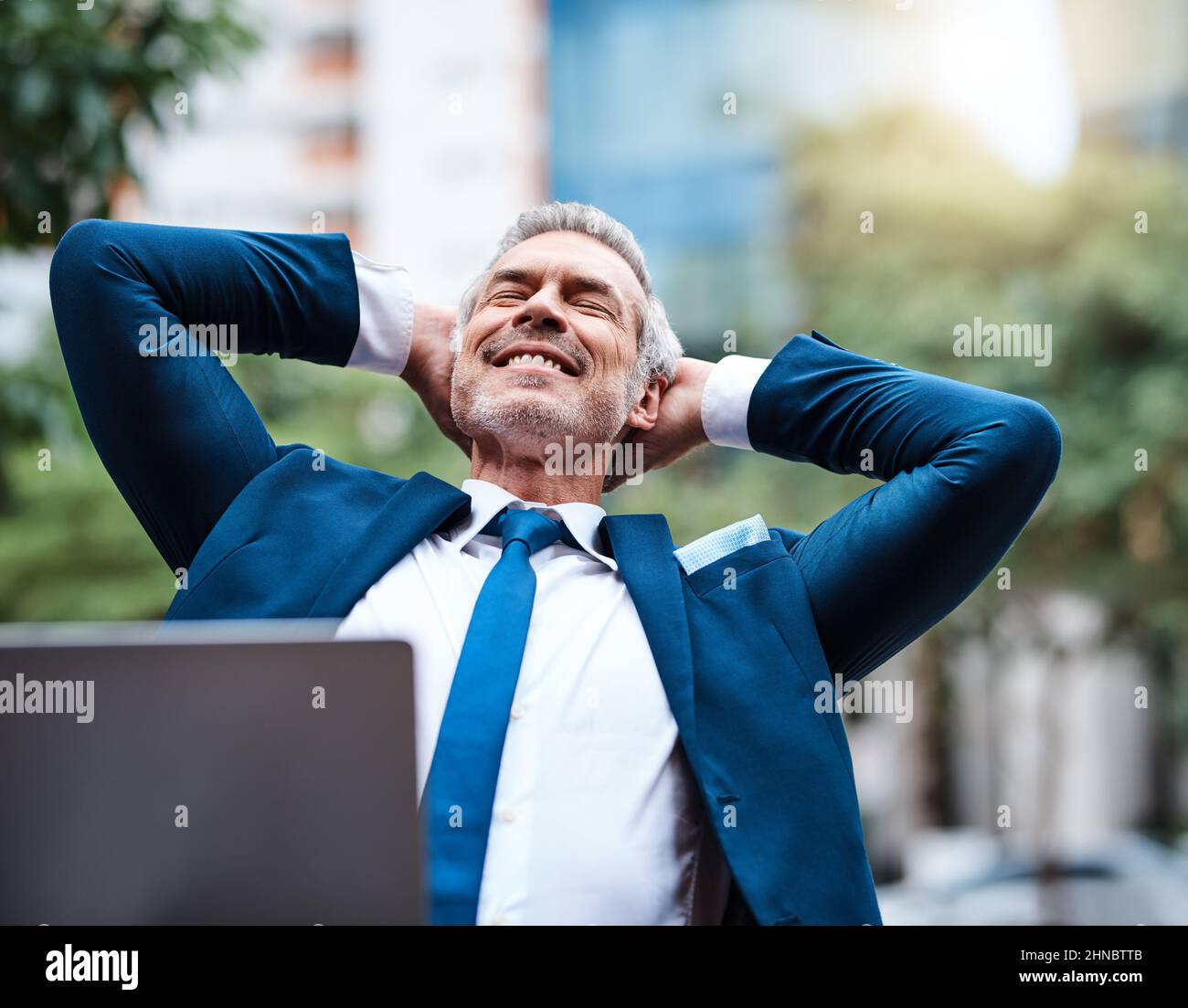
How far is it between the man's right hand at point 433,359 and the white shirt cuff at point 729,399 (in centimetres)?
54

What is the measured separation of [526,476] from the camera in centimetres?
277

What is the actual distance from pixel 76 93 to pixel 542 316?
2000 mm

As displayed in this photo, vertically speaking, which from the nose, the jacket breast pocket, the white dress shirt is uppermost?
the nose

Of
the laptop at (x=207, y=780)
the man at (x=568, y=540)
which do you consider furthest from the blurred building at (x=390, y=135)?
the laptop at (x=207, y=780)

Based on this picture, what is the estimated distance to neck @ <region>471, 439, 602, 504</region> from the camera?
9.04 ft

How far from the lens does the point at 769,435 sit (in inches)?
107

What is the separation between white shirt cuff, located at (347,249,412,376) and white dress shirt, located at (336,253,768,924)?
1.67ft

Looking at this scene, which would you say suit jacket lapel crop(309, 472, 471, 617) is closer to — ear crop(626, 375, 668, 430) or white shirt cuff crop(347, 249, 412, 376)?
white shirt cuff crop(347, 249, 412, 376)

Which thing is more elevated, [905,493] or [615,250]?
[615,250]

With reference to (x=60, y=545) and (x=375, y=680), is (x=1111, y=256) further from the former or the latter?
(x=375, y=680)

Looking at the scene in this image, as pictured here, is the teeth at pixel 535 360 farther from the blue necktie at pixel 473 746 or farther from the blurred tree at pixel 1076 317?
the blurred tree at pixel 1076 317

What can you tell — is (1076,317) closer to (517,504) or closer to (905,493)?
(905,493)

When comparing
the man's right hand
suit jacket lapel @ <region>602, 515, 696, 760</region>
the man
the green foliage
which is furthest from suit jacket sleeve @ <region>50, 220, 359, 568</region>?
the green foliage

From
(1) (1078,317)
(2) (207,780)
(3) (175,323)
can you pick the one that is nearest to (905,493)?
(3) (175,323)
